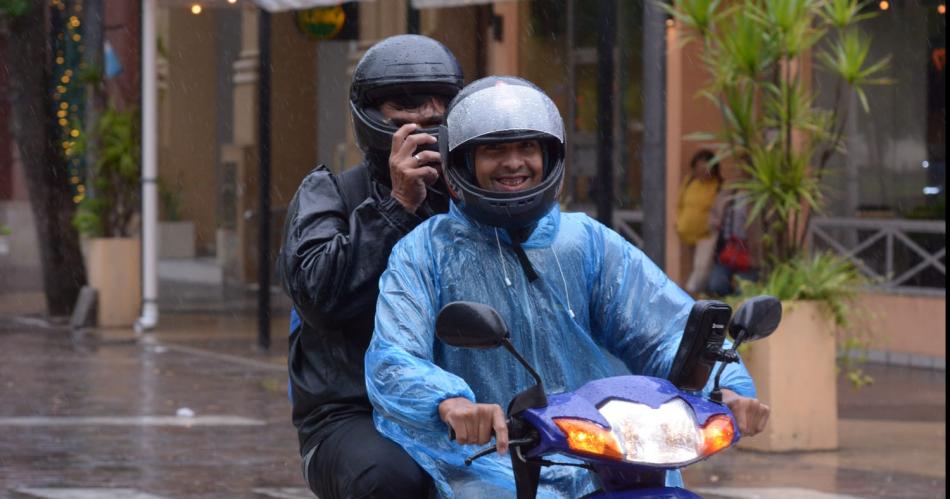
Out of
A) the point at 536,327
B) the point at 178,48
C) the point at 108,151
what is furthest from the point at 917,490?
the point at 178,48

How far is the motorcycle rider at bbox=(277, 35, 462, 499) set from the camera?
14.0 feet

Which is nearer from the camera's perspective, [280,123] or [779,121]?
[779,121]

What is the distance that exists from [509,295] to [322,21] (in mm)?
14051

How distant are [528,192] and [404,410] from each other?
0.53 metres

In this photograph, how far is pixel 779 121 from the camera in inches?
404

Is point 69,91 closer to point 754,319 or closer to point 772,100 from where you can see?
point 772,100

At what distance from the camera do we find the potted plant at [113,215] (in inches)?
727

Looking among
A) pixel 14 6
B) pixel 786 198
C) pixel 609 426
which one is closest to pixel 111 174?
pixel 14 6

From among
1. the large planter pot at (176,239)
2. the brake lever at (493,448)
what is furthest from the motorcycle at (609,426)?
the large planter pot at (176,239)

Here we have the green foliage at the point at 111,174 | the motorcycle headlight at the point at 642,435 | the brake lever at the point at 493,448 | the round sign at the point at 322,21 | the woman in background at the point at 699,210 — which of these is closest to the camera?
the motorcycle headlight at the point at 642,435

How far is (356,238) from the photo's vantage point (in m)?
4.33

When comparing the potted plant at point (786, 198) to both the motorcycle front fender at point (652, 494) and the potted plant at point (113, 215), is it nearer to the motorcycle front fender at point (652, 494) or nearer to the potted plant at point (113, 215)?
the motorcycle front fender at point (652, 494)

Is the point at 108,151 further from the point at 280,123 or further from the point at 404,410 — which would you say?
the point at 404,410

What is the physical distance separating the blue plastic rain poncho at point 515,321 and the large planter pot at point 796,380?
6.04 m
